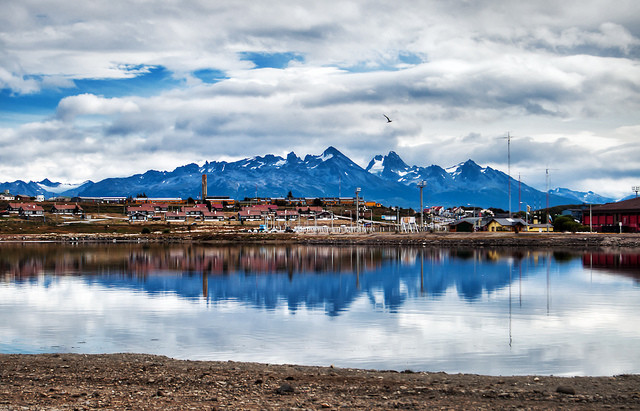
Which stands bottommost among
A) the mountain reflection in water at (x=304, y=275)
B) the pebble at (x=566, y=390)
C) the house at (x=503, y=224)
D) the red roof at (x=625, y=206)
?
the mountain reflection in water at (x=304, y=275)

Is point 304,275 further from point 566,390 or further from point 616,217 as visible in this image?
point 616,217

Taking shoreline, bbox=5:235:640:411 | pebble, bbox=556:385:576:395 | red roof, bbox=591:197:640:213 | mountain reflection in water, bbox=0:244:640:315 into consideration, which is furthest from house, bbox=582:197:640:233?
pebble, bbox=556:385:576:395

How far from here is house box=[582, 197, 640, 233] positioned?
406 feet

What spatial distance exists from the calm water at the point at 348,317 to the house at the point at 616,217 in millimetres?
69900

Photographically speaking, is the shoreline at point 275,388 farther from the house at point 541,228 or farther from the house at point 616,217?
the house at point 541,228

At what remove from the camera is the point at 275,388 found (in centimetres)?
1605

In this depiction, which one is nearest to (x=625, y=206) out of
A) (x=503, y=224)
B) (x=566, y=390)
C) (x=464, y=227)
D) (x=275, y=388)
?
(x=503, y=224)

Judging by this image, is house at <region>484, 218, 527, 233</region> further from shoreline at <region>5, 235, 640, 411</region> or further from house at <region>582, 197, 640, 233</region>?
shoreline at <region>5, 235, 640, 411</region>

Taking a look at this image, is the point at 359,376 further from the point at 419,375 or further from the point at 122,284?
the point at 122,284

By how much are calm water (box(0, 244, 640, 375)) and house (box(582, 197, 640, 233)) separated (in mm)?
69900

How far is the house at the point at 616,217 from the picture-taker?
123694mm

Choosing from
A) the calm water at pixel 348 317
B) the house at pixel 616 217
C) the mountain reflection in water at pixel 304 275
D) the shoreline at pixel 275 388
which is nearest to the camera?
the shoreline at pixel 275 388

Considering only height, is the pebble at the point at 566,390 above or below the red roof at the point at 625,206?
below

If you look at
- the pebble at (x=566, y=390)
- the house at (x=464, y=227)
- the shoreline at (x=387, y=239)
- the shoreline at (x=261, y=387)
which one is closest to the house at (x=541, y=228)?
the house at (x=464, y=227)
